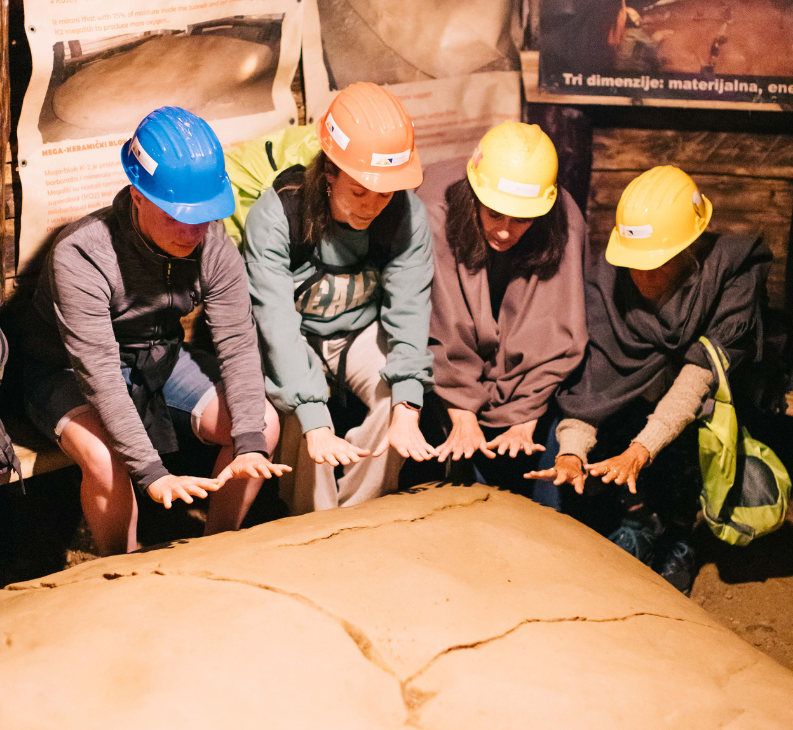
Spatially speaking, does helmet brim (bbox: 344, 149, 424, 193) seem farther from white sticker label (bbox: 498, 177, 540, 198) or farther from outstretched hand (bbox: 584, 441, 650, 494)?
outstretched hand (bbox: 584, 441, 650, 494)

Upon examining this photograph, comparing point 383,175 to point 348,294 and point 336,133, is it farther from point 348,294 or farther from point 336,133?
point 348,294

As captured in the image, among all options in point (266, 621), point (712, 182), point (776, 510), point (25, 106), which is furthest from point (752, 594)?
point (25, 106)

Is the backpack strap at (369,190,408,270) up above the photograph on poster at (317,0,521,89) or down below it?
below

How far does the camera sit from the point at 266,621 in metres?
1.71

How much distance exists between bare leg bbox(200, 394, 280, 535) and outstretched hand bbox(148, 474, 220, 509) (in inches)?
16.5

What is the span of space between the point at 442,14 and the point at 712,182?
1632 mm

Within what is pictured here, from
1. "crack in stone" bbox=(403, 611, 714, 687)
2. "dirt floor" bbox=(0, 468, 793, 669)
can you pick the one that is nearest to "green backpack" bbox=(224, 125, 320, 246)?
"dirt floor" bbox=(0, 468, 793, 669)

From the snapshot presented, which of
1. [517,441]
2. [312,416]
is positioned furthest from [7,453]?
[517,441]

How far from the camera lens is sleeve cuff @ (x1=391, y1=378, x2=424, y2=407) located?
108 inches

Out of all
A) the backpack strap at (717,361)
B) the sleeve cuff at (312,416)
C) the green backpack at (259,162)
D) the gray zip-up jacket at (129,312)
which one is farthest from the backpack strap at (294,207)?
the backpack strap at (717,361)

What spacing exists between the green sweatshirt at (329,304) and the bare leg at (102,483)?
60cm

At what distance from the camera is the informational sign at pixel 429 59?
11.5ft

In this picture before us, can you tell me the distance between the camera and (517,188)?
2783 millimetres

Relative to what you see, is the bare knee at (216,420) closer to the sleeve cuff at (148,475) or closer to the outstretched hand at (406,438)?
the sleeve cuff at (148,475)
